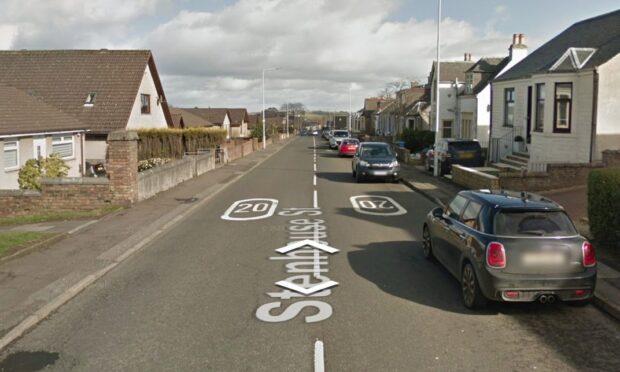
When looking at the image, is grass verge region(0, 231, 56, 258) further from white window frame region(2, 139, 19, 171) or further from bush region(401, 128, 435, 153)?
bush region(401, 128, 435, 153)

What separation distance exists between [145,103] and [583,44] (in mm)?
24661

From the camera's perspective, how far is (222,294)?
25.4ft

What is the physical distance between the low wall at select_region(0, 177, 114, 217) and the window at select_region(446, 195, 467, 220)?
10.1m

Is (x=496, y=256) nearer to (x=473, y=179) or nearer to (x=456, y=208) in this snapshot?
(x=456, y=208)

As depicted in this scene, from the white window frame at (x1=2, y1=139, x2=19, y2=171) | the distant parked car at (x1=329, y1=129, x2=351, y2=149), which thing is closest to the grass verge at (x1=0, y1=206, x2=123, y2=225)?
the white window frame at (x1=2, y1=139, x2=19, y2=171)

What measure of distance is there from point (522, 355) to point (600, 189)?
5.87 m

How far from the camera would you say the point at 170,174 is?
69.0ft

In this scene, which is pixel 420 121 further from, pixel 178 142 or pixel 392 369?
pixel 392 369

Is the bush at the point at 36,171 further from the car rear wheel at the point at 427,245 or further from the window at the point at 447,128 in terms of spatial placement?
the window at the point at 447,128

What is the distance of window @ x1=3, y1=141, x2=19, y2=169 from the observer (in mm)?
20250

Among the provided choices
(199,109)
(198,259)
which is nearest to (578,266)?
(198,259)

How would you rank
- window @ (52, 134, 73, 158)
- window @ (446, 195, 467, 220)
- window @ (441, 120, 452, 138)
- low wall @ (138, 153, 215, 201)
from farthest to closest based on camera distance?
window @ (441, 120, 452, 138)
window @ (52, 134, 73, 158)
low wall @ (138, 153, 215, 201)
window @ (446, 195, 467, 220)

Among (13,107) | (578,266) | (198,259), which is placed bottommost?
(198,259)

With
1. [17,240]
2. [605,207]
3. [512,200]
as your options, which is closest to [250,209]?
[17,240]
